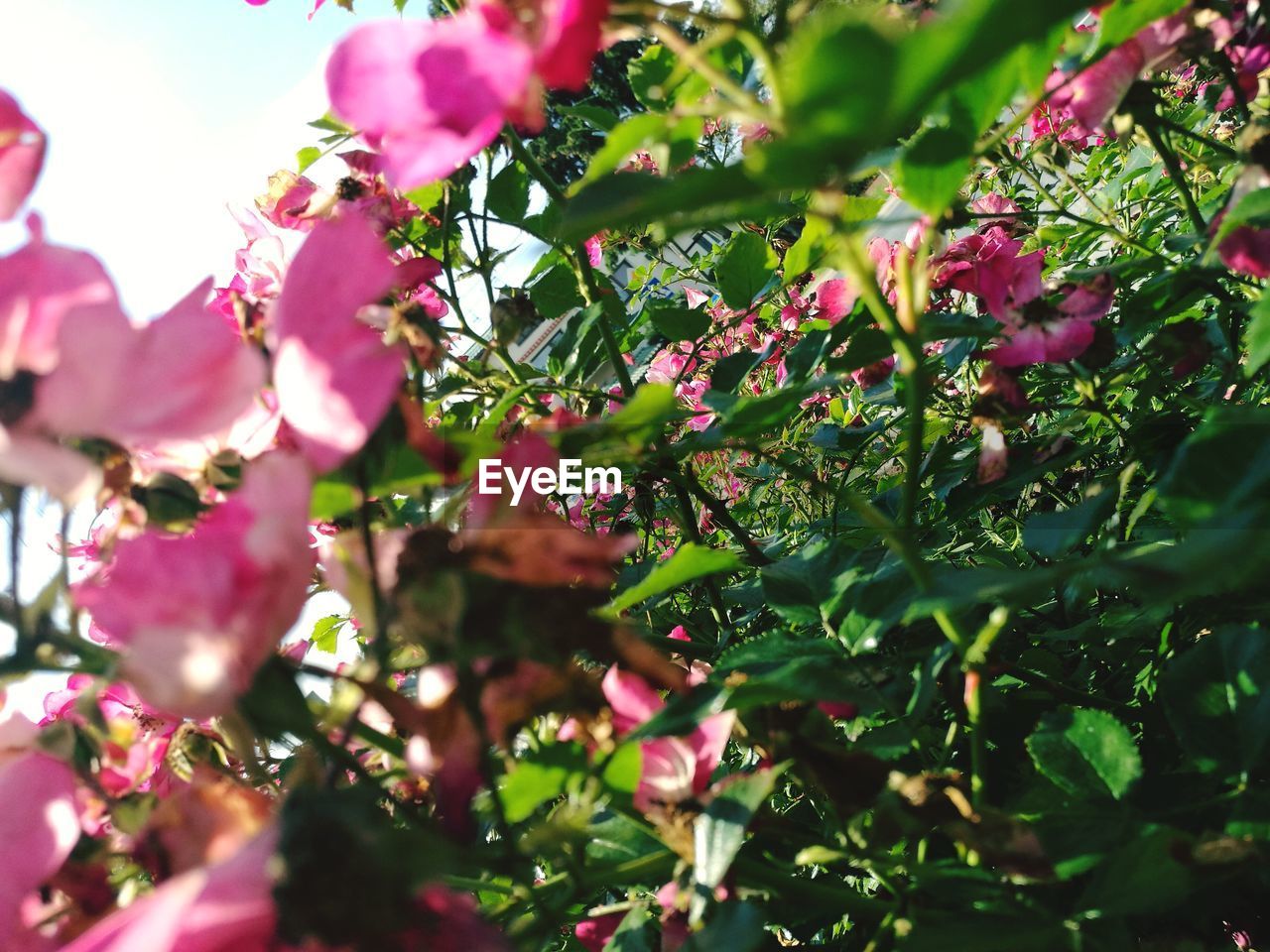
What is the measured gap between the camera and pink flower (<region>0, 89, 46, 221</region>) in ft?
1.05

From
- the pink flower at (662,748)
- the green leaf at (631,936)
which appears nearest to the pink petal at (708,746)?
the pink flower at (662,748)

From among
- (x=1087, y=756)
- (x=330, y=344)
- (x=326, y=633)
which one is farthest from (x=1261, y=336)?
(x=326, y=633)

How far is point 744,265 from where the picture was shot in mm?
860

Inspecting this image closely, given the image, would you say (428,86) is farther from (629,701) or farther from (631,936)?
(631,936)

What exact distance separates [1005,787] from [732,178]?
0.49m

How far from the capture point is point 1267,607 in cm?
52

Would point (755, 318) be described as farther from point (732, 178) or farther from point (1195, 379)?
point (732, 178)

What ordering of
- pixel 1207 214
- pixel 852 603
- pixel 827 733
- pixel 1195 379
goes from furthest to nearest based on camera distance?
1. pixel 1195 379
2. pixel 1207 214
3. pixel 852 603
4. pixel 827 733

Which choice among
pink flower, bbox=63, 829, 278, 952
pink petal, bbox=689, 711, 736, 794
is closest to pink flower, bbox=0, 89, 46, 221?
pink flower, bbox=63, 829, 278, 952

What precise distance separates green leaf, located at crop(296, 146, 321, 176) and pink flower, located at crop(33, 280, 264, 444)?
687 mm

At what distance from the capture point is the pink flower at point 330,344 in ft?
0.91

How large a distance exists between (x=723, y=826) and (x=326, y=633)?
3.04ft

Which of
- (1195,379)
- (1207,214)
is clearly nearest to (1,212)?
(1207,214)

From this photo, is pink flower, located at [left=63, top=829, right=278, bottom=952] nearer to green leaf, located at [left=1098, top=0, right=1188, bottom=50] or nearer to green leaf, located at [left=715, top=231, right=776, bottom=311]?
green leaf, located at [left=1098, top=0, right=1188, bottom=50]
